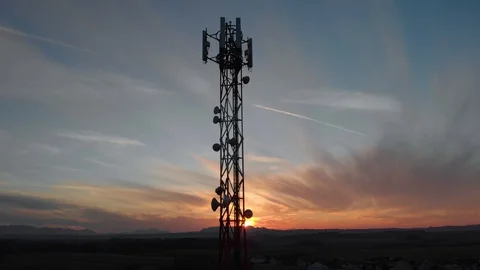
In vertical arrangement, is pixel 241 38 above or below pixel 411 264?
above

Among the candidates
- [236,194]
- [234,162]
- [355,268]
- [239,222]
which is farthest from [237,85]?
[355,268]

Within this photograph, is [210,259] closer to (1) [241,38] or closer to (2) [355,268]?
(2) [355,268]

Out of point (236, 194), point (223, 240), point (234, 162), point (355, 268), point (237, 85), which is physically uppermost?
point (237, 85)

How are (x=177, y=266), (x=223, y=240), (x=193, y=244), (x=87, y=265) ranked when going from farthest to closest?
(x=193, y=244) → (x=87, y=265) → (x=177, y=266) → (x=223, y=240)

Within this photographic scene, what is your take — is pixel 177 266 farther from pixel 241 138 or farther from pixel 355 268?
pixel 241 138

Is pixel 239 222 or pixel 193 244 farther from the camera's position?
pixel 193 244

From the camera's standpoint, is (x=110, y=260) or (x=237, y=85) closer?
(x=237, y=85)

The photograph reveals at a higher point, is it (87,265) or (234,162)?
(234,162)

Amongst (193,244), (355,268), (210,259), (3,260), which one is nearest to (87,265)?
(3,260)

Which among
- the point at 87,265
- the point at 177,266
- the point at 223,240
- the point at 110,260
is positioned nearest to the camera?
the point at 223,240
